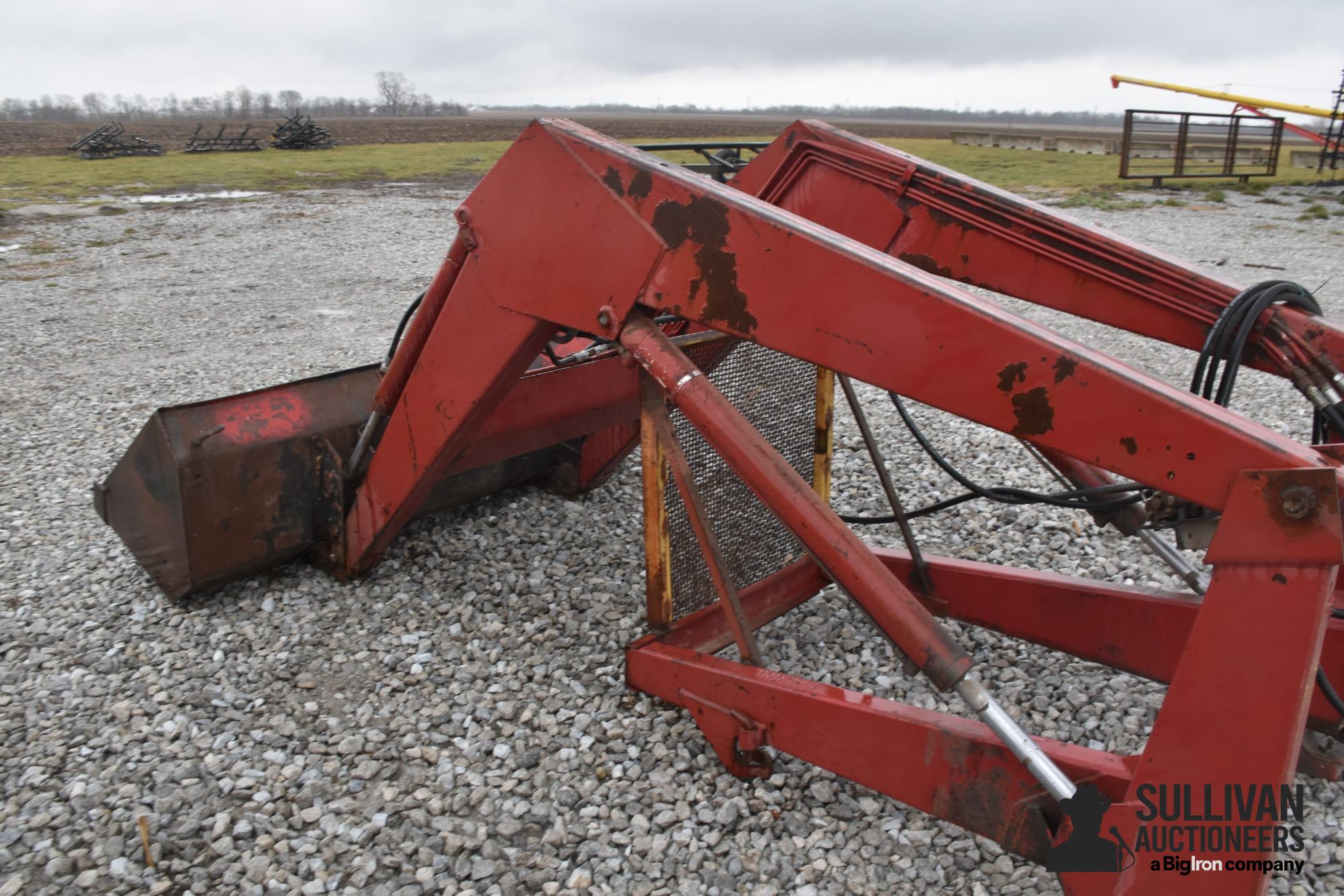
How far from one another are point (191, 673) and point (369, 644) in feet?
2.03

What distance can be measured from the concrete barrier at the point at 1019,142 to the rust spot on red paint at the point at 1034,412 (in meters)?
39.5

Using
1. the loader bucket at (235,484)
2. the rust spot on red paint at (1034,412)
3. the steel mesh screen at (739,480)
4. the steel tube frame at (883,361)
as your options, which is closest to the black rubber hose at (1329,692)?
the steel tube frame at (883,361)

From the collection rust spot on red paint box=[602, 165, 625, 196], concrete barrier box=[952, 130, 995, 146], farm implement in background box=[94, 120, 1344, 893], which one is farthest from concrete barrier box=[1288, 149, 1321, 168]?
rust spot on red paint box=[602, 165, 625, 196]

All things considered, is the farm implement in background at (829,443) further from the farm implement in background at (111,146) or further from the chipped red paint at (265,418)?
the farm implement in background at (111,146)

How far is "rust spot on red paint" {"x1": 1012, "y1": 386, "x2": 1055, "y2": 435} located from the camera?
1.91 m

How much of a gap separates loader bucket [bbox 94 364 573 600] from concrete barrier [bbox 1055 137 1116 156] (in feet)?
115

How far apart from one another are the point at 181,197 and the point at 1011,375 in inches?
942

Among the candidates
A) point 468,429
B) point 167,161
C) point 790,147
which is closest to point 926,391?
point 790,147

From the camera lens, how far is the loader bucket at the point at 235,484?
3.59m

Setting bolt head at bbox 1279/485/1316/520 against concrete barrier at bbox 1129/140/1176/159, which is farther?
concrete barrier at bbox 1129/140/1176/159

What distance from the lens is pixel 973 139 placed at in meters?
42.5

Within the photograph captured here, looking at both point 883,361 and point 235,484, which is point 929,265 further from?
point 235,484

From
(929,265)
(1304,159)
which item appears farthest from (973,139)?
(929,265)

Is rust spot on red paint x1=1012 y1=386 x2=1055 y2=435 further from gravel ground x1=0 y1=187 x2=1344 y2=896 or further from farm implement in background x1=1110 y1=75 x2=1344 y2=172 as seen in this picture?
farm implement in background x1=1110 y1=75 x2=1344 y2=172
